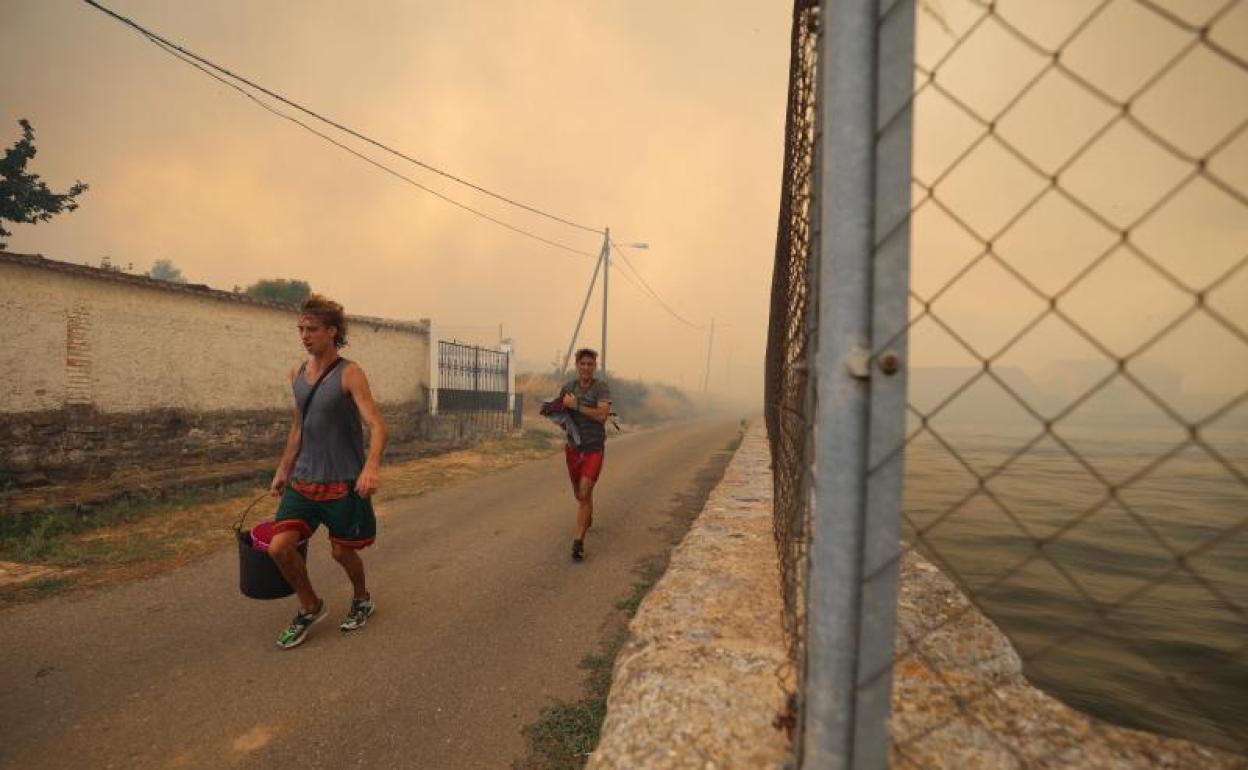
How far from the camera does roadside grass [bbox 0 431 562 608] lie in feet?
14.2

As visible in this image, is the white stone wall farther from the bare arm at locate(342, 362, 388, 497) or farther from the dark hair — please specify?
the bare arm at locate(342, 362, 388, 497)

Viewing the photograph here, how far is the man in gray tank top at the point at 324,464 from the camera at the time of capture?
3.12 m

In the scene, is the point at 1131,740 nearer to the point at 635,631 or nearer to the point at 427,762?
the point at 635,631

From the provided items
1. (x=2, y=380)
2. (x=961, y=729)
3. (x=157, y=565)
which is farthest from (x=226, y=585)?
(x=2, y=380)

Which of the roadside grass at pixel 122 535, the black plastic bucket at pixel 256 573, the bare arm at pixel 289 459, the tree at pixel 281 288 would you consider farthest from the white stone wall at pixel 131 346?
the tree at pixel 281 288

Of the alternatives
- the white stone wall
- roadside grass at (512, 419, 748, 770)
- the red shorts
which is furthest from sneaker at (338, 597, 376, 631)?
the white stone wall

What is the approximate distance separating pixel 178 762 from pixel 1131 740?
3.19 metres

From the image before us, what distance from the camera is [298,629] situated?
3215 millimetres

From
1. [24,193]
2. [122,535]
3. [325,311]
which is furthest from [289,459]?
[24,193]

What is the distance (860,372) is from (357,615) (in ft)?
11.1

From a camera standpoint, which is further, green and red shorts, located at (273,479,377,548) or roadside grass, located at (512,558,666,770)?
green and red shorts, located at (273,479,377,548)

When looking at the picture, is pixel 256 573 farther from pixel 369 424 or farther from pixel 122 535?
pixel 122 535

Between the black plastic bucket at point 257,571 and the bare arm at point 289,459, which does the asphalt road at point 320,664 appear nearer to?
the black plastic bucket at point 257,571

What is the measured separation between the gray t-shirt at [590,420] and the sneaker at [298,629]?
227 centimetres
